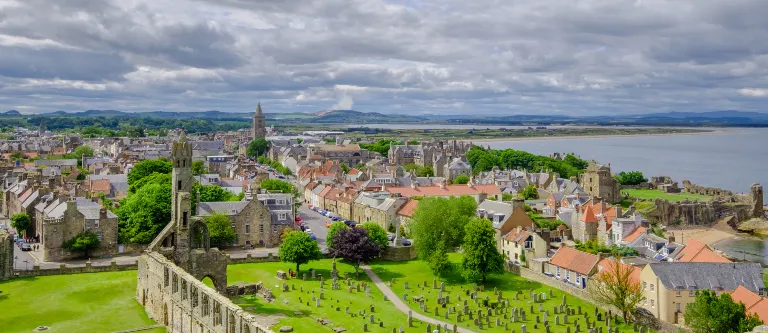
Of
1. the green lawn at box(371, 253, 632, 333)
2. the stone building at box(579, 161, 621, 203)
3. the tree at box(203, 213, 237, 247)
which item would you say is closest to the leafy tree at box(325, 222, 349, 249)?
the green lawn at box(371, 253, 632, 333)

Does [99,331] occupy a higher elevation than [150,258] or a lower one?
lower

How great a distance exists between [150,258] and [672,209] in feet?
247

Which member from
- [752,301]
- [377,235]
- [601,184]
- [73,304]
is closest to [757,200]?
[601,184]

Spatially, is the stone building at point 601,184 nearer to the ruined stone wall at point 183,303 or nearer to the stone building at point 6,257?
the ruined stone wall at point 183,303

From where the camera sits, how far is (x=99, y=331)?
36.5 m

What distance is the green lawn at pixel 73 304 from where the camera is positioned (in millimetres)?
37716

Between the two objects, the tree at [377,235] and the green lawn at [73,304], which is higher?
the tree at [377,235]

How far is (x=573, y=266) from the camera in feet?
162

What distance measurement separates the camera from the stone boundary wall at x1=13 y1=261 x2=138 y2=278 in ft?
161

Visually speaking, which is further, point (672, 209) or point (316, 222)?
point (672, 209)

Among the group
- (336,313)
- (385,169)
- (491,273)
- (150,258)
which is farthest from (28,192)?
(385,169)

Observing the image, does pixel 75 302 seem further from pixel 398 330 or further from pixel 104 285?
pixel 398 330

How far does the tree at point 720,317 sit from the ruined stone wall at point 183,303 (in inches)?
892

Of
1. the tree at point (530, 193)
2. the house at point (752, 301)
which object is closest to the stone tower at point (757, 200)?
the tree at point (530, 193)
